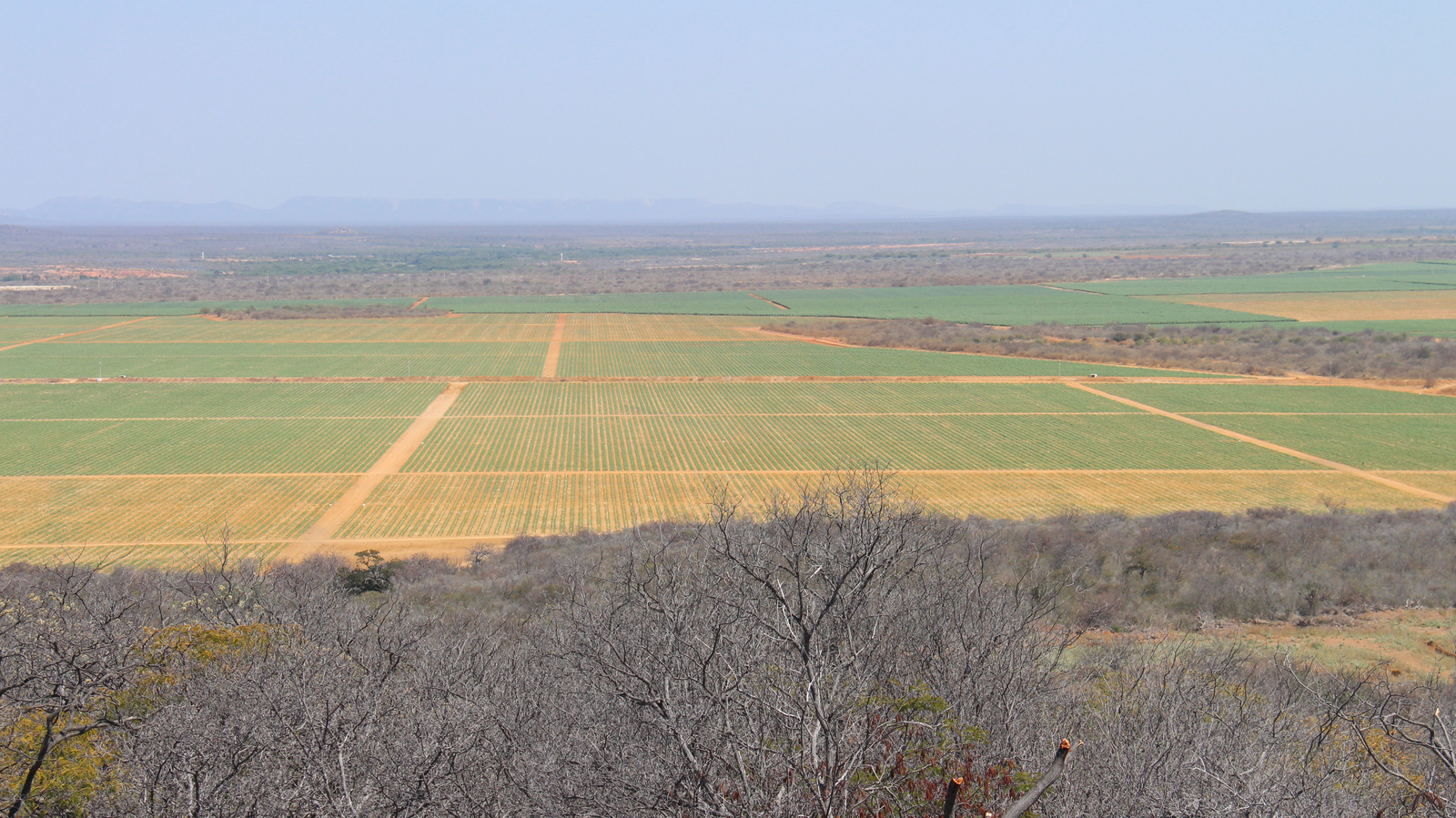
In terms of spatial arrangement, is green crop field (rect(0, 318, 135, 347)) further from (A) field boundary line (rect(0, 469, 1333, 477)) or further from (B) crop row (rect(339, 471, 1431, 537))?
(B) crop row (rect(339, 471, 1431, 537))

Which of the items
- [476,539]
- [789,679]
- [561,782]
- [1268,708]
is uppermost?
[789,679]

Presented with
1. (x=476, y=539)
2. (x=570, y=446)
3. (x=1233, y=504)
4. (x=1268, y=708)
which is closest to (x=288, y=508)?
(x=476, y=539)

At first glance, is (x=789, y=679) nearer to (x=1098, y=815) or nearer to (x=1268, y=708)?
(x=1098, y=815)

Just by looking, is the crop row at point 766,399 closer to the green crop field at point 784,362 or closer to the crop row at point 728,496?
the green crop field at point 784,362

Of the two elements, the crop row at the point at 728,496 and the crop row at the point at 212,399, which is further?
the crop row at the point at 212,399

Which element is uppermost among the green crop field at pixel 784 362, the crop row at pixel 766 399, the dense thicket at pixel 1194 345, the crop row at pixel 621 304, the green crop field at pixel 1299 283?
the green crop field at pixel 1299 283

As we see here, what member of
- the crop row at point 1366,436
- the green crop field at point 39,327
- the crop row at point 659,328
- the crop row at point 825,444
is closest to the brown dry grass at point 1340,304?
the crop row at point 1366,436

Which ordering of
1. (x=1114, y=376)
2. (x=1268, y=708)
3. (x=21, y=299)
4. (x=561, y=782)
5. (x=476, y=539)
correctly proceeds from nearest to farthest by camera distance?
1. (x=561, y=782)
2. (x=1268, y=708)
3. (x=476, y=539)
4. (x=1114, y=376)
5. (x=21, y=299)
